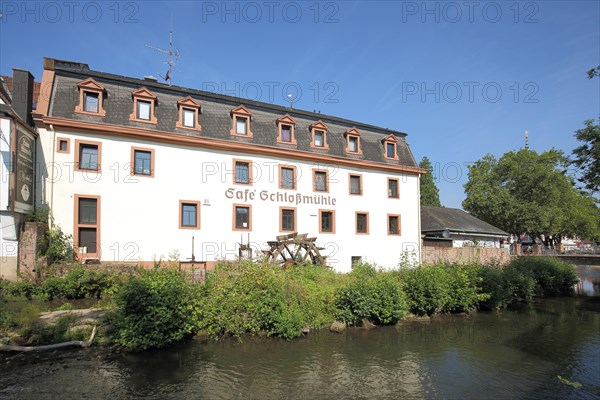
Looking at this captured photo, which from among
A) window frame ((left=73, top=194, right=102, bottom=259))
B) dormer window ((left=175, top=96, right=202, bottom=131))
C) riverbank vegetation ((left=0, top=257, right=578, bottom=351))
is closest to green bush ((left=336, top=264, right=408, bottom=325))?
riverbank vegetation ((left=0, top=257, right=578, bottom=351))

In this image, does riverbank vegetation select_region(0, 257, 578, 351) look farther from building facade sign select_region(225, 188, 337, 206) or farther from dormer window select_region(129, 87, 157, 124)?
dormer window select_region(129, 87, 157, 124)

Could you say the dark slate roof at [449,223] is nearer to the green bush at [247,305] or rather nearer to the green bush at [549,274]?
the green bush at [549,274]

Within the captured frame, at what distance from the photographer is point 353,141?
25.3 meters

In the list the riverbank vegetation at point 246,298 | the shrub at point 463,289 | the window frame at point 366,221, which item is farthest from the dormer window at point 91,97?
A: the shrub at point 463,289

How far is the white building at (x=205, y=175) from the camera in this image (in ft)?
56.9

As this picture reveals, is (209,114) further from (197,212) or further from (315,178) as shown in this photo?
(315,178)

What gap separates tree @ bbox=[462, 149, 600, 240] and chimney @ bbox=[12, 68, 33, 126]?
44.7m

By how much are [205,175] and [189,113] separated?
3.53 metres

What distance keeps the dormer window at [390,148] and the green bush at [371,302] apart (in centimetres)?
1375

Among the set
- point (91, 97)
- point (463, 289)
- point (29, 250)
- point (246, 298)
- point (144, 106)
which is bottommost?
point (463, 289)

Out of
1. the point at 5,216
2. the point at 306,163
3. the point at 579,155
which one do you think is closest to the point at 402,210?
the point at 306,163

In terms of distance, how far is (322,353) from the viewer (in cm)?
1066

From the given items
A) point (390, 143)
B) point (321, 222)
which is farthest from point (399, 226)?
point (321, 222)

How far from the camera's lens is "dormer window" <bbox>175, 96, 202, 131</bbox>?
65.5ft
